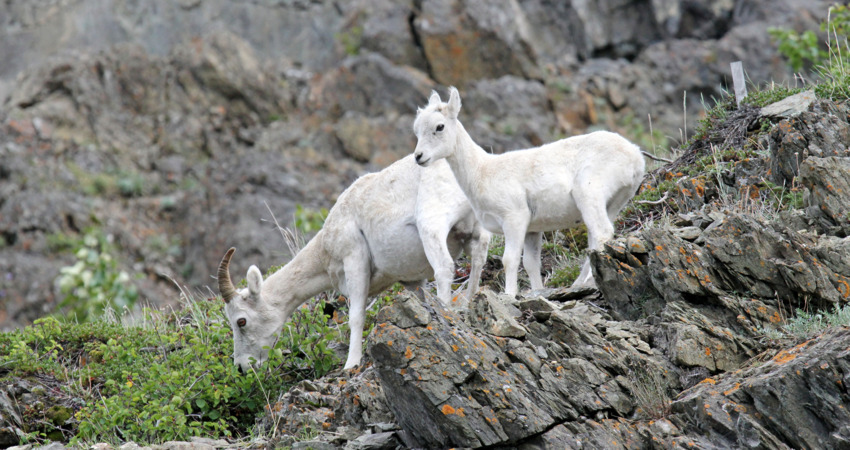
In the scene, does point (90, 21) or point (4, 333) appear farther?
point (90, 21)

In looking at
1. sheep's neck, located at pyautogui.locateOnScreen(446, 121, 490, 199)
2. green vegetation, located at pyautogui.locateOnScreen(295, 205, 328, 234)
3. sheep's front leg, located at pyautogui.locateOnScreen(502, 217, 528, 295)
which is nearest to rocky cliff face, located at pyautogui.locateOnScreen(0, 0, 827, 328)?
green vegetation, located at pyautogui.locateOnScreen(295, 205, 328, 234)

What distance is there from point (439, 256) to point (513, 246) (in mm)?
734

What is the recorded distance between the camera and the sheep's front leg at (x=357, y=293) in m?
9.15

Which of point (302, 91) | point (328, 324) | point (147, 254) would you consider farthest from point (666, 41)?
point (328, 324)

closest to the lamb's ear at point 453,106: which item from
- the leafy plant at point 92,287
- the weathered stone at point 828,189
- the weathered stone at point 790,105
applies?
the weathered stone at point 828,189

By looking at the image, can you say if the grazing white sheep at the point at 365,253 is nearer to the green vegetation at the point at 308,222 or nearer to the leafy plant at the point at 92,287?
the green vegetation at the point at 308,222

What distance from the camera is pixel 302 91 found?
3706cm

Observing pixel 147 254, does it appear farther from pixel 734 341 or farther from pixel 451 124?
pixel 734 341

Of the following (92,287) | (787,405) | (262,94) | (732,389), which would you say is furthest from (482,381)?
(262,94)

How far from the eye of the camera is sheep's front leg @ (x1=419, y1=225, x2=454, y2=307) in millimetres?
8719

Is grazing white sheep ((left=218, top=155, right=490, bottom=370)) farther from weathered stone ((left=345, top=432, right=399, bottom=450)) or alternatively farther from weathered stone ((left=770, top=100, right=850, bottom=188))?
weathered stone ((left=770, top=100, right=850, bottom=188))

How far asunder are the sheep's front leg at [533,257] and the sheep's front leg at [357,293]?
5.52ft

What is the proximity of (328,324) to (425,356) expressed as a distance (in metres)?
4.59

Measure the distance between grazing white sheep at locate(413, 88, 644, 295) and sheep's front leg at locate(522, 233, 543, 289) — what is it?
16.3 inches
